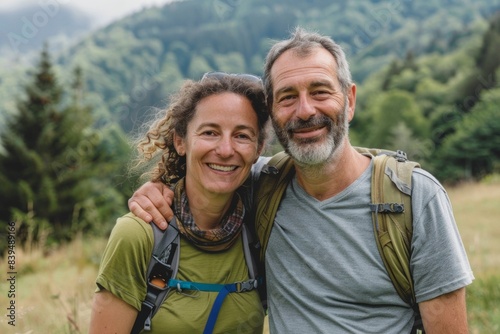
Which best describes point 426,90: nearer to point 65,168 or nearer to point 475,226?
point 65,168

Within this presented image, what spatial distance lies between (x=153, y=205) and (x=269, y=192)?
2.14ft

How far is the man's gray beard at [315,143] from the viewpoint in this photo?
259 centimetres

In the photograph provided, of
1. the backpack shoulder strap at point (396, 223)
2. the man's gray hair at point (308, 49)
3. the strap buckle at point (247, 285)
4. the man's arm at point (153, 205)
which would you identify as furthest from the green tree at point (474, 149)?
the man's arm at point (153, 205)

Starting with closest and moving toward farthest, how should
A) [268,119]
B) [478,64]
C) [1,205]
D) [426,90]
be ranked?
[268,119] → [1,205] → [478,64] → [426,90]

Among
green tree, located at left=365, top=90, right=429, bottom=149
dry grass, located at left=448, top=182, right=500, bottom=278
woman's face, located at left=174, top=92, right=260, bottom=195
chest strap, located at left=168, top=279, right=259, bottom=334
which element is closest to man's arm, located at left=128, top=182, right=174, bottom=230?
woman's face, located at left=174, top=92, right=260, bottom=195

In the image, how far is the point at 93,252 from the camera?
28.6 ft

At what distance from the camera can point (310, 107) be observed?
→ 103 inches

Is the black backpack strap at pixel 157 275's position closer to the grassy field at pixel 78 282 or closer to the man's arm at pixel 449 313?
the grassy field at pixel 78 282

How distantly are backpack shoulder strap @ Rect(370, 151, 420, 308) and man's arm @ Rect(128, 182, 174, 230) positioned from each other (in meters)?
0.98

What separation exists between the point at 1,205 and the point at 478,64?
5426 centimetres

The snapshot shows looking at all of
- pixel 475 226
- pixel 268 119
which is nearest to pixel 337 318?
pixel 268 119

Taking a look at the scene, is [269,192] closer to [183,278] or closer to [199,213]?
[199,213]

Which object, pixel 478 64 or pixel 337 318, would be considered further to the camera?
pixel 478 64

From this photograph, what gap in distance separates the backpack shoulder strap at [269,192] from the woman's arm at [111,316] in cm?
76
